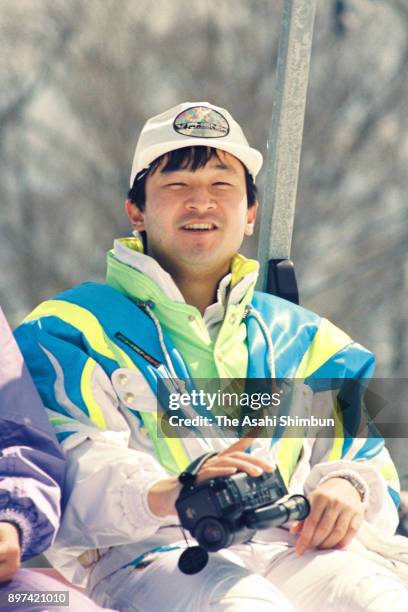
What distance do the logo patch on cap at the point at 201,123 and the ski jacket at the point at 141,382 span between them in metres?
0.30

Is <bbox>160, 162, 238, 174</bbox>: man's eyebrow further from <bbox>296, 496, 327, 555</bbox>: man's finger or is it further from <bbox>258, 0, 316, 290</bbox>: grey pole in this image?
<bbox>296, 496, 327, 555</bbox>: man's finger

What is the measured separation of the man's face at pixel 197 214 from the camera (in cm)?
272

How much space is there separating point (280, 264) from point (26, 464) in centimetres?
122

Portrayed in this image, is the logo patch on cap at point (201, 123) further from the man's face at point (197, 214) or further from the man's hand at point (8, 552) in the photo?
the man's hand at point (8, 552)

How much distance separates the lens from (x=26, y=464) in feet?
7.15

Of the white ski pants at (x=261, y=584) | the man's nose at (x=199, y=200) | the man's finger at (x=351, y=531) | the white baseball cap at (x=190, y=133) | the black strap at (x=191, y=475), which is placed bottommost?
the white ski pants at (x=261, y=584)

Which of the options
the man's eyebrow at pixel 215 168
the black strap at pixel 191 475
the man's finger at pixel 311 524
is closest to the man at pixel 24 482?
the black strap at pixel 191 475

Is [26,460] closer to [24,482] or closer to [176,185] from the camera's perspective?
[24,482]

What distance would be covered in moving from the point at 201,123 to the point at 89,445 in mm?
811

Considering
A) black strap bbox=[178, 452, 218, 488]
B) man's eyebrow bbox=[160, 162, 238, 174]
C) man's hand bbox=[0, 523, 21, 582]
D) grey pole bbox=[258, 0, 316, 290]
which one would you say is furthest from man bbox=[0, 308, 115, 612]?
grey pole bbox=[258, 0, 316, 290]

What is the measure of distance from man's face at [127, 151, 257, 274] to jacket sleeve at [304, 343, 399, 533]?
1.23 ft

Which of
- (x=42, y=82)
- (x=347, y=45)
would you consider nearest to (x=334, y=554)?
(x=42, y=82)

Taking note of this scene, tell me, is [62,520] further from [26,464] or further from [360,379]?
[360,379]

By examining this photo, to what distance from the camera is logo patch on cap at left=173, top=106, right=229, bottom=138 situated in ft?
8.86
